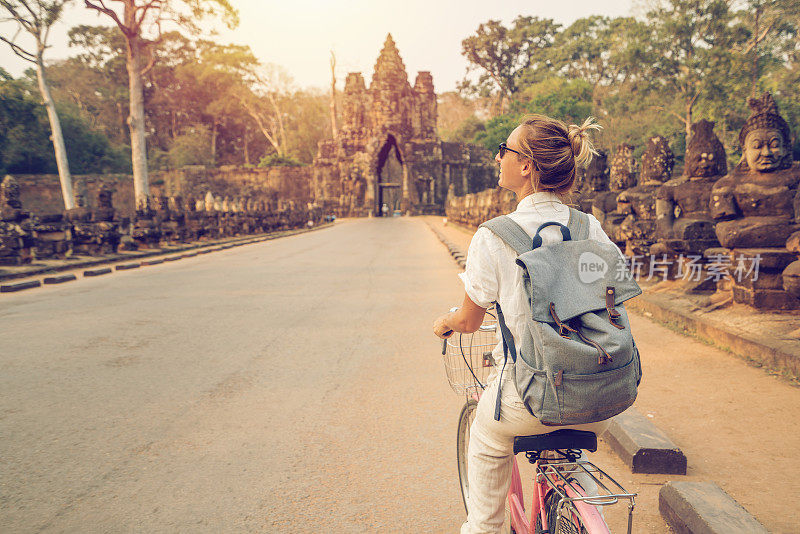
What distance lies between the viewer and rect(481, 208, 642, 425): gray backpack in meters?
1.50

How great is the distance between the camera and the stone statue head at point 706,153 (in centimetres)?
729

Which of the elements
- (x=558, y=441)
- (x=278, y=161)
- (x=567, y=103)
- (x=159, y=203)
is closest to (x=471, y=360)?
(x=558, y=441)

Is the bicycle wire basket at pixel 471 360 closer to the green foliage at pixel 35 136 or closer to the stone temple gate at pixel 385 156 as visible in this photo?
the green foliage at pixel 35 136

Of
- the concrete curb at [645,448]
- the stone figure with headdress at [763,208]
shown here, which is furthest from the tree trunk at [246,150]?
the concrete curb at [645,448]

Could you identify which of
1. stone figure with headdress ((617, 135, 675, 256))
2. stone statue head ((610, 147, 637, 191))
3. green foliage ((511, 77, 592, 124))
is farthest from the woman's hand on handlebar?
green foliage ((511, 77, 592, 124))

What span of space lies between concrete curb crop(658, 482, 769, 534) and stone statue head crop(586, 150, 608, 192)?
29.4 feet

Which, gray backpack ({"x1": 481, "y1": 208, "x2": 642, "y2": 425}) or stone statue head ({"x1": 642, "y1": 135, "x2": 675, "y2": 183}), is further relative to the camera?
stone statue head ({"x1": 642, "y1": 135, "x2": 675, "y2": 183})

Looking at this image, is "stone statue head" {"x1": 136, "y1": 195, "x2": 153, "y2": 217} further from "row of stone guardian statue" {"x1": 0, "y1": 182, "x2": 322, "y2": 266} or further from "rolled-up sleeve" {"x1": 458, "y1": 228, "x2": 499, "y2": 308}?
"rolled-up sleeve" {"x1": 458, "y1": 228, "x2": 499, "y2": 308}

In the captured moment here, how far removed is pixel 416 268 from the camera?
42.4 ft

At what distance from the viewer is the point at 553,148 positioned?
170cm

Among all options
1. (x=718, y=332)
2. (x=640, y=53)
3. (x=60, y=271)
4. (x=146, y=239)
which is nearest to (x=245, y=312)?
(x=718, y=332)

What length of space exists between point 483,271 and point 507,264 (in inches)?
3.1

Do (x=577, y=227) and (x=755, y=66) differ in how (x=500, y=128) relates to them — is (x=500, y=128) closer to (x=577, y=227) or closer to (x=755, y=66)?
(x=755, y=66)

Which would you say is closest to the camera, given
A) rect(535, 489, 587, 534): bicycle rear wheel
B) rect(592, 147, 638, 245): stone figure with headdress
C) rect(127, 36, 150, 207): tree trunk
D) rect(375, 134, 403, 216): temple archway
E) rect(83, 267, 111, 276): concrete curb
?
rect(535, 489, 587, 534): bicycle rear wheel
